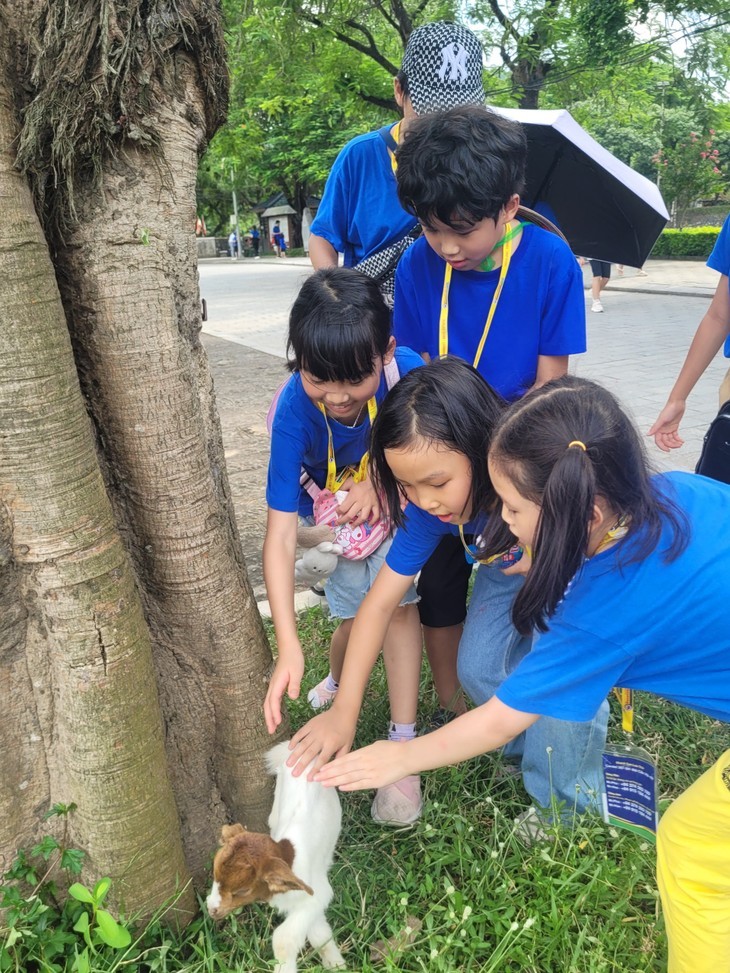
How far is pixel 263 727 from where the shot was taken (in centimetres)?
212

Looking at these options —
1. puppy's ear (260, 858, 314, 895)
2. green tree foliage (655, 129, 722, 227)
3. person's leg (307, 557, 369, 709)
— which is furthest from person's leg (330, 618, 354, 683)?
green tree foliage (655, 129, 722, 227)

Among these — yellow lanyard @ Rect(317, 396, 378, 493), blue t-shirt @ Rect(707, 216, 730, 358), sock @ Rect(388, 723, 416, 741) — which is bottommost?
sock @ Rect(388, 723, 416, 741)

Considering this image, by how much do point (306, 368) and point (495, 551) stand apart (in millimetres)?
654

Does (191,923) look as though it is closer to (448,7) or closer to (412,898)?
(412,898)

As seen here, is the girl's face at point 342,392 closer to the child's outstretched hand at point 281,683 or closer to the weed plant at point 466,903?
the child's outstretched hand at point 281,683

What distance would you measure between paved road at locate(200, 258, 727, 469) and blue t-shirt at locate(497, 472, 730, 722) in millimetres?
514

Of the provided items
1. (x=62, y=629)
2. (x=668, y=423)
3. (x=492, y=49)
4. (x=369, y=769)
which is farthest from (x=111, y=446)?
(x=492, y=49)

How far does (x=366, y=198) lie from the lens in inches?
105

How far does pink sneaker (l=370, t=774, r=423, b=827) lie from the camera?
2191 millimetres

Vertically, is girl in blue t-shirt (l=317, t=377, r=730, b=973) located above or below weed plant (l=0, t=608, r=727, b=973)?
above

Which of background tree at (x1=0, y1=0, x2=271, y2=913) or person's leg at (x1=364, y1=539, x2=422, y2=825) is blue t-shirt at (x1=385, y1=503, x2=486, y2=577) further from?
background tree at (x1=0, y1=0, x2=271, y2=913)

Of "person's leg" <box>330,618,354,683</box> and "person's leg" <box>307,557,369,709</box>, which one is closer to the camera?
"person's leg" <box>307,557,369,709</box>

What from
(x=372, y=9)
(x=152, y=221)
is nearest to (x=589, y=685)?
(x=152, y=221)

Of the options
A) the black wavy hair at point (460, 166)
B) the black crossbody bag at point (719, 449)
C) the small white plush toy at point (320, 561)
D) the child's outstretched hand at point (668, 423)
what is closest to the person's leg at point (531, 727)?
the small white plush toy at point (320, 561)
